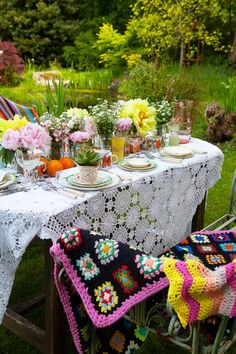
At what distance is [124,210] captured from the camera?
2.06 metres

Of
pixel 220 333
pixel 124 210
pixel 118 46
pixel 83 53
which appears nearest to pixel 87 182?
pixel 124 210

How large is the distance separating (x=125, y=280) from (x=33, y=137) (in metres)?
0.96

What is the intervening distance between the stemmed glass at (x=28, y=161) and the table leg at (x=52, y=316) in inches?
15.1

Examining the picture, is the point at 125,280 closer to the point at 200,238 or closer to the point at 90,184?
the point at 90,184

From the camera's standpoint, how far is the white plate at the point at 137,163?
226cm

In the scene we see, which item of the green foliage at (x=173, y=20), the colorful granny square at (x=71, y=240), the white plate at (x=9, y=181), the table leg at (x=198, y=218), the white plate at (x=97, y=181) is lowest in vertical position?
the table leg at (x=198, y=218)

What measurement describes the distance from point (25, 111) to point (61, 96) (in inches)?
24.2

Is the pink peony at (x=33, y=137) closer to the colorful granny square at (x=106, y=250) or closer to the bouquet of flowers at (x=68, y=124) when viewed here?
the bouquet of flowers at (x=68, y=124)

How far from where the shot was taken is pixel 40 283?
292 cm

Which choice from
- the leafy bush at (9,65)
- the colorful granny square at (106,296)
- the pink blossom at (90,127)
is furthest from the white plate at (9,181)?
the leafy bush at (9,65)

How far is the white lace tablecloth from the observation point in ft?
5.60

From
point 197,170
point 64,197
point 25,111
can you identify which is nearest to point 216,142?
point 25,111

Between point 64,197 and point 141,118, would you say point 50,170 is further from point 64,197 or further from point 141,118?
point 141,118

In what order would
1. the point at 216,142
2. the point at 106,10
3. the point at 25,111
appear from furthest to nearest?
the point at 106,10
the point at 216,142
the point at 25,111
